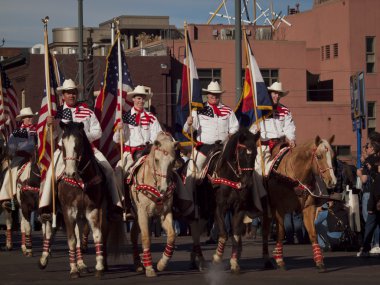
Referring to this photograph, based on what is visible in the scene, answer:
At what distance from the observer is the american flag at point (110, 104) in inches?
794

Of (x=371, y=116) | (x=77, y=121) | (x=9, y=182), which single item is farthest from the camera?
(x=371, y=116)

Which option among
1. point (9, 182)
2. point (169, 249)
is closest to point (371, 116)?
point (9, 182)

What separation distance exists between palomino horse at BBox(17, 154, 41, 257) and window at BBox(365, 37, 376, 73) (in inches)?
1996

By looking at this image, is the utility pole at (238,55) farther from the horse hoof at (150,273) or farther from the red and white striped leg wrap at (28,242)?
the horse hoof at (150,273)

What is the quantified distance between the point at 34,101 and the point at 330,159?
4618 centimetres

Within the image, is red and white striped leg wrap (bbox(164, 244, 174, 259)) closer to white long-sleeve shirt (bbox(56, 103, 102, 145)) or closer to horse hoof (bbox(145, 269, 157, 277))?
horse hoof (bbox(145, 269, 157, 277))

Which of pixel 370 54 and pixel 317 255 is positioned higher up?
pixel 370 54

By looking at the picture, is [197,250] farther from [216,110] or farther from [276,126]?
[276,126]

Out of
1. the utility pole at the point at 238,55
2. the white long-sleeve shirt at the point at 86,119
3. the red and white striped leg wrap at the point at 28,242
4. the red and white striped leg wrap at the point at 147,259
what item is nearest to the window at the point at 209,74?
the utility pole at the point at 238,55

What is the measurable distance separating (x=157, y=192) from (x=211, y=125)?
2.84 meters

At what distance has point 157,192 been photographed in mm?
17797

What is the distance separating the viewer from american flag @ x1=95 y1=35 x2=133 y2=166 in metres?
20.2

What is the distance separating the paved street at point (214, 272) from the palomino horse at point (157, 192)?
45 cm

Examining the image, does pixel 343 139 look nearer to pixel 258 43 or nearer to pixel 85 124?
pixel 258 43
